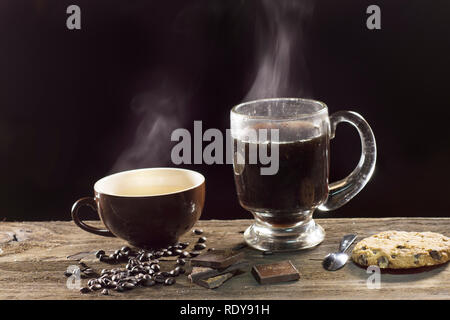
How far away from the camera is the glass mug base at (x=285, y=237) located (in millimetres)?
1728

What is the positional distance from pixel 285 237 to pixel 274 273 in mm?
238

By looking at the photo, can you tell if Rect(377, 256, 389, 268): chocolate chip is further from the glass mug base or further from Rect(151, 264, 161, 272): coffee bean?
Rect(151, 264, 161, 272): coffee bean

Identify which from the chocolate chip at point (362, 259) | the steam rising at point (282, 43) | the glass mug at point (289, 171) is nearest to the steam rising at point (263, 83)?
the steam rising at point (282, 43)

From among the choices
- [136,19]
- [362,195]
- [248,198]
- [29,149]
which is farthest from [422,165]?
[29,149]

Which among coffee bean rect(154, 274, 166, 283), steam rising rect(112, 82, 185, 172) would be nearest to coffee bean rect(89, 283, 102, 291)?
coffee bean rect(154, 274, 166, 283)

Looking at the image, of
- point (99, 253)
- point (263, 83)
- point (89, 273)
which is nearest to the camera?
point (89, 273)

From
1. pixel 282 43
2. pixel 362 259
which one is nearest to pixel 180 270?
pixel 362 259

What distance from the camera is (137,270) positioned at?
1595mm

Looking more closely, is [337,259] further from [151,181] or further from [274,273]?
[151,181]

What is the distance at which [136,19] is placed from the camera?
2.33 metres

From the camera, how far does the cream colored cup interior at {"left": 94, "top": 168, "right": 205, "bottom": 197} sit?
1.82 meters

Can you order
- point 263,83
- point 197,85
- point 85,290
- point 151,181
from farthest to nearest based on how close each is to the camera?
point 197,85, point 263,83, point 151,181, point 85,290

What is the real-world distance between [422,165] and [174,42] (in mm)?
1092
